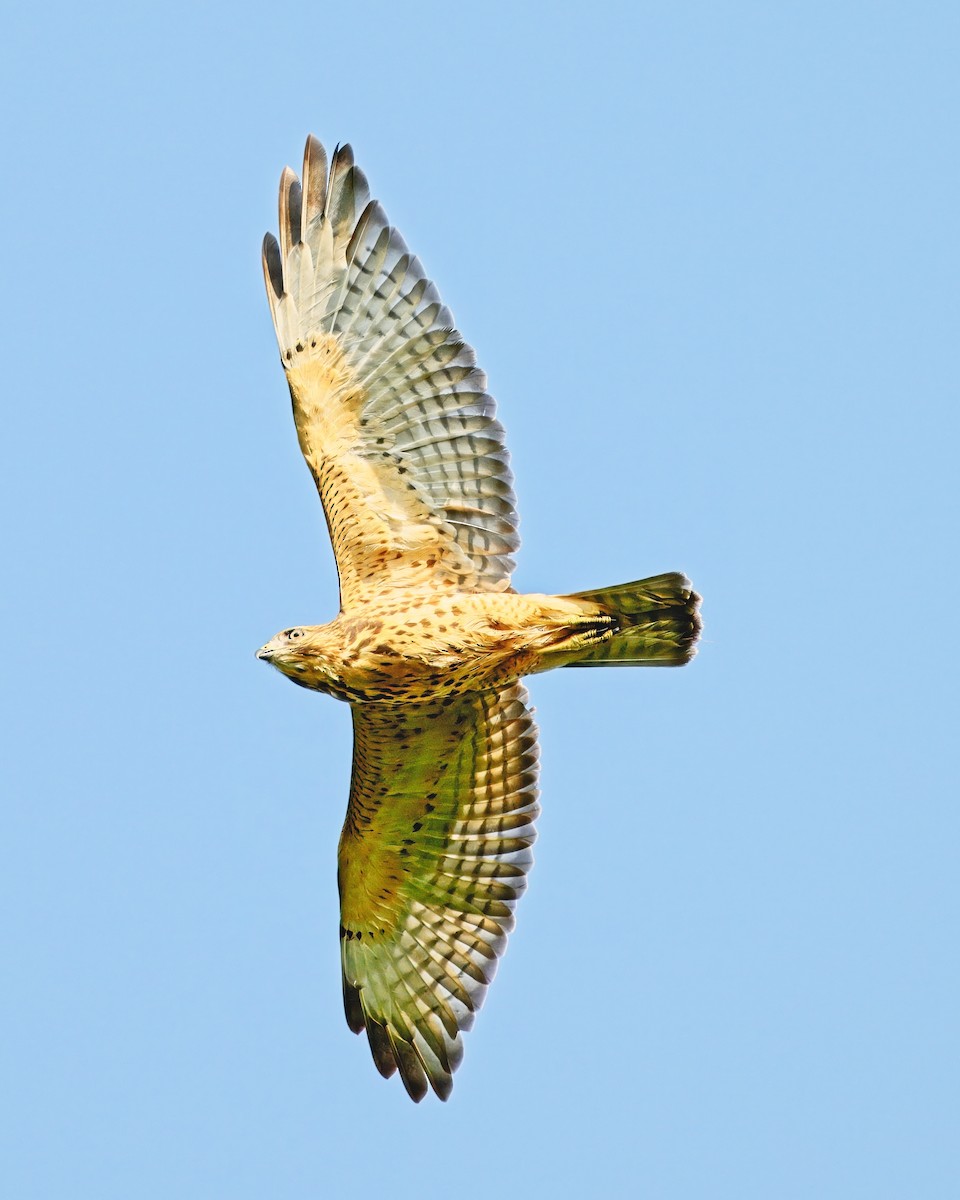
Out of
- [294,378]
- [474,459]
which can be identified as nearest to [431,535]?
[474,459]

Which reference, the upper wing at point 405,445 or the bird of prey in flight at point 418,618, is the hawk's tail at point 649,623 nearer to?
the bird of prey in flight at point 418,618

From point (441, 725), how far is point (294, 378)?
2096 mm

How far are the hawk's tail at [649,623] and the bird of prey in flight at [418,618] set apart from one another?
0.01 m

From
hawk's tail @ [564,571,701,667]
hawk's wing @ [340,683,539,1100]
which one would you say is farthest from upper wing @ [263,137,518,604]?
hawk's wing @ [340,683,539,1100]

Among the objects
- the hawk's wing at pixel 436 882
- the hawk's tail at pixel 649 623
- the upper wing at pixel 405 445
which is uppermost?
the upper wing at pixel 405 445

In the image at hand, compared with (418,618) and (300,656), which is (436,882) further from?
(300,656)

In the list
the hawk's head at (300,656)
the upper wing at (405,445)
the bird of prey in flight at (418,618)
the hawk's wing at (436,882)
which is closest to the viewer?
the hawk's head at (300,656)

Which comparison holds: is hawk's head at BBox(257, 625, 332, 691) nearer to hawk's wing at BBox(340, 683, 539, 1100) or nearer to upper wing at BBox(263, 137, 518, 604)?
upper wing at BBox(263, 137, 518, 604)

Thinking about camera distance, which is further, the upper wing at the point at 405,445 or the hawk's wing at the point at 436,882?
the hawk's wing at the point at 436,882

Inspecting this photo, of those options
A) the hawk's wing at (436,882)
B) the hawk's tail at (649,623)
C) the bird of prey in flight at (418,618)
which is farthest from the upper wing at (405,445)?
the hawk's wing at (436,882)

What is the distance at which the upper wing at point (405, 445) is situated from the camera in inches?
423

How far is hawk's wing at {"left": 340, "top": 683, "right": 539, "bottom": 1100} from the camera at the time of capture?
11.2 metres

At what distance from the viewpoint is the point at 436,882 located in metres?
11.5

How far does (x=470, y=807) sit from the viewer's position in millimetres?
11422
